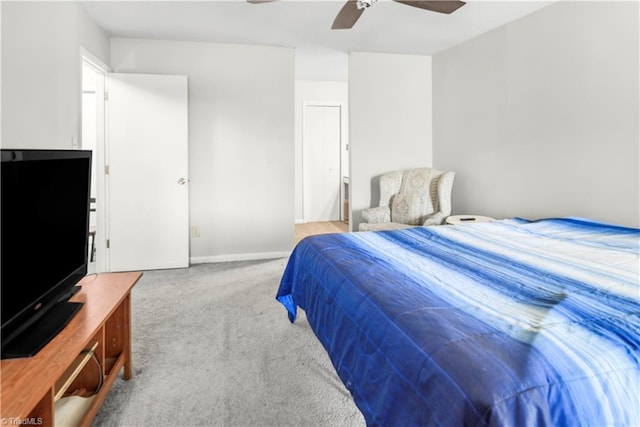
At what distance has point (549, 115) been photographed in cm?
320

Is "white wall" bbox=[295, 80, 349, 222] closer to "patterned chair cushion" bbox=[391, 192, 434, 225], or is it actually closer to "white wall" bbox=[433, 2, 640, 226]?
"white wall" bbox=[433, 2, 640, 226]

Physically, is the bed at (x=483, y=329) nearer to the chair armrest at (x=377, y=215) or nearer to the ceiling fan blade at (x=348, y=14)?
the ceiling fan blade at (x=348, y=14)

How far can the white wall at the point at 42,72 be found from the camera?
2088mm

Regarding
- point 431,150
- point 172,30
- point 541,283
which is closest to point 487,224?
point 541,283

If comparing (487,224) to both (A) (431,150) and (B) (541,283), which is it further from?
(A) (431,150)

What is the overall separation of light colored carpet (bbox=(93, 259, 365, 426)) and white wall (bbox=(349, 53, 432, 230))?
2063 millimetres

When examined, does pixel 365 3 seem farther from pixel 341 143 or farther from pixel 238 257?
pixel 341 143

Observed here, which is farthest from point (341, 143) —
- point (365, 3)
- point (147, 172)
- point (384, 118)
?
point (365, 3)

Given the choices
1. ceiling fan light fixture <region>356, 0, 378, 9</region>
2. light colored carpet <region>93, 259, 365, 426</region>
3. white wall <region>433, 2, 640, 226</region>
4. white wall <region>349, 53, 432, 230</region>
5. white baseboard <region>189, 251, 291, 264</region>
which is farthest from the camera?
white wall <region>349, 53, 432, 230</region>

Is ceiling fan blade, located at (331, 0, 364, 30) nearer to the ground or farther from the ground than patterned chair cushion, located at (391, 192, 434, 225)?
farther from the ground

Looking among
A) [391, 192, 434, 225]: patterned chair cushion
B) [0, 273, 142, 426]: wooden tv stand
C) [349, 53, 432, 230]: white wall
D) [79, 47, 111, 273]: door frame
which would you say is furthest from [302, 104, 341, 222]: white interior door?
[0, 273, 142, 426]: wooden tv stand

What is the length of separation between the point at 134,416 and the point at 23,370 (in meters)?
0.73

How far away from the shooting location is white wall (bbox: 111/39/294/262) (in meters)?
4.08

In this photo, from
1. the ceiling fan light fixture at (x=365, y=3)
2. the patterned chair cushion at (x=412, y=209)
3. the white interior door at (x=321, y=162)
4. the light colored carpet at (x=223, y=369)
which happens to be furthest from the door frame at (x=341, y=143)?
the ceiling fan light fixture at (x=365, y=3)
